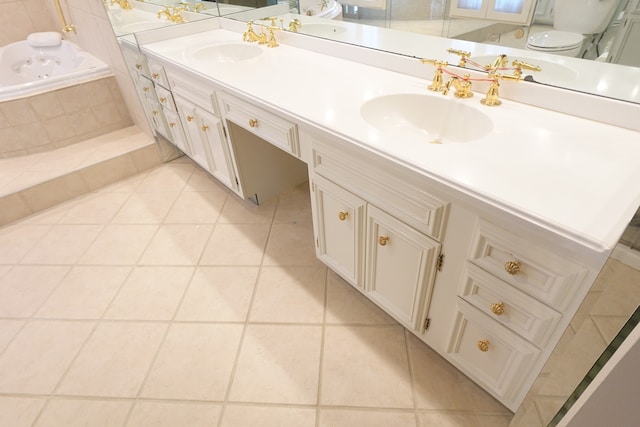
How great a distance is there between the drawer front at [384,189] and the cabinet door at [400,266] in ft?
0.12

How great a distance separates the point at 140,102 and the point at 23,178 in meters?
0.81

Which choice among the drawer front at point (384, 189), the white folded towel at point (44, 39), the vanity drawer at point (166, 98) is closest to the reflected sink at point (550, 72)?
the drawer front at point (384, 189)

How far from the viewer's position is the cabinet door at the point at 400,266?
0.94m

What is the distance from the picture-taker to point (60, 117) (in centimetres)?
232

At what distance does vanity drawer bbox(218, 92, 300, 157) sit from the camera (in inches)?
46.2

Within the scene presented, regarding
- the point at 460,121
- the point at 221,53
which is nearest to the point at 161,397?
the point at 460,121

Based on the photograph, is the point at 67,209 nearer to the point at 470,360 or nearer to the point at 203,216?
the point at 203,216

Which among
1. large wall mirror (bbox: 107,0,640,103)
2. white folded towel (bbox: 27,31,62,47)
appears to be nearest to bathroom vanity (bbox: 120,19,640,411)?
large wall mirror (bbox: 107,0,640,103)

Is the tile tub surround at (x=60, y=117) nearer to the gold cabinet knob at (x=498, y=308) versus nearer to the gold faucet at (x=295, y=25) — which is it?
the gold faucet at (x=295, y=25)

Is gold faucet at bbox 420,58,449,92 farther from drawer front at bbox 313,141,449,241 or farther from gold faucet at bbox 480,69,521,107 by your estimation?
drawer front at bbox 313,141,449,241

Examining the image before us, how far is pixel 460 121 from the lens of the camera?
3.53ft

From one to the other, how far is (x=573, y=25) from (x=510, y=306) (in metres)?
0.76

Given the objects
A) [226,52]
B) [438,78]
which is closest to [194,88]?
[226,52]

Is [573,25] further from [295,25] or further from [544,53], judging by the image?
[295,25]
